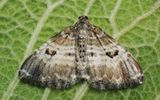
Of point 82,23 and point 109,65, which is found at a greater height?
point 82,23

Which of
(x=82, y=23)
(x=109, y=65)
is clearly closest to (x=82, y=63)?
(x=109, y=65)

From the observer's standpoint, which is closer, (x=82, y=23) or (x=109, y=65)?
(x=109, y=65)

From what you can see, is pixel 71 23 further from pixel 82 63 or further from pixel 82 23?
pixel 82 63

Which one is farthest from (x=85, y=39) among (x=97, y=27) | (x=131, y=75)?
(x=131, y=75)

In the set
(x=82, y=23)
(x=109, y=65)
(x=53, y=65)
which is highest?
(x=82, y=23)

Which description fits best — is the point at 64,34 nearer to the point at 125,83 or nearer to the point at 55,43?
the point at 55,43

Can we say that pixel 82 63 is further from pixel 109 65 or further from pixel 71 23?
pixel 71 23
